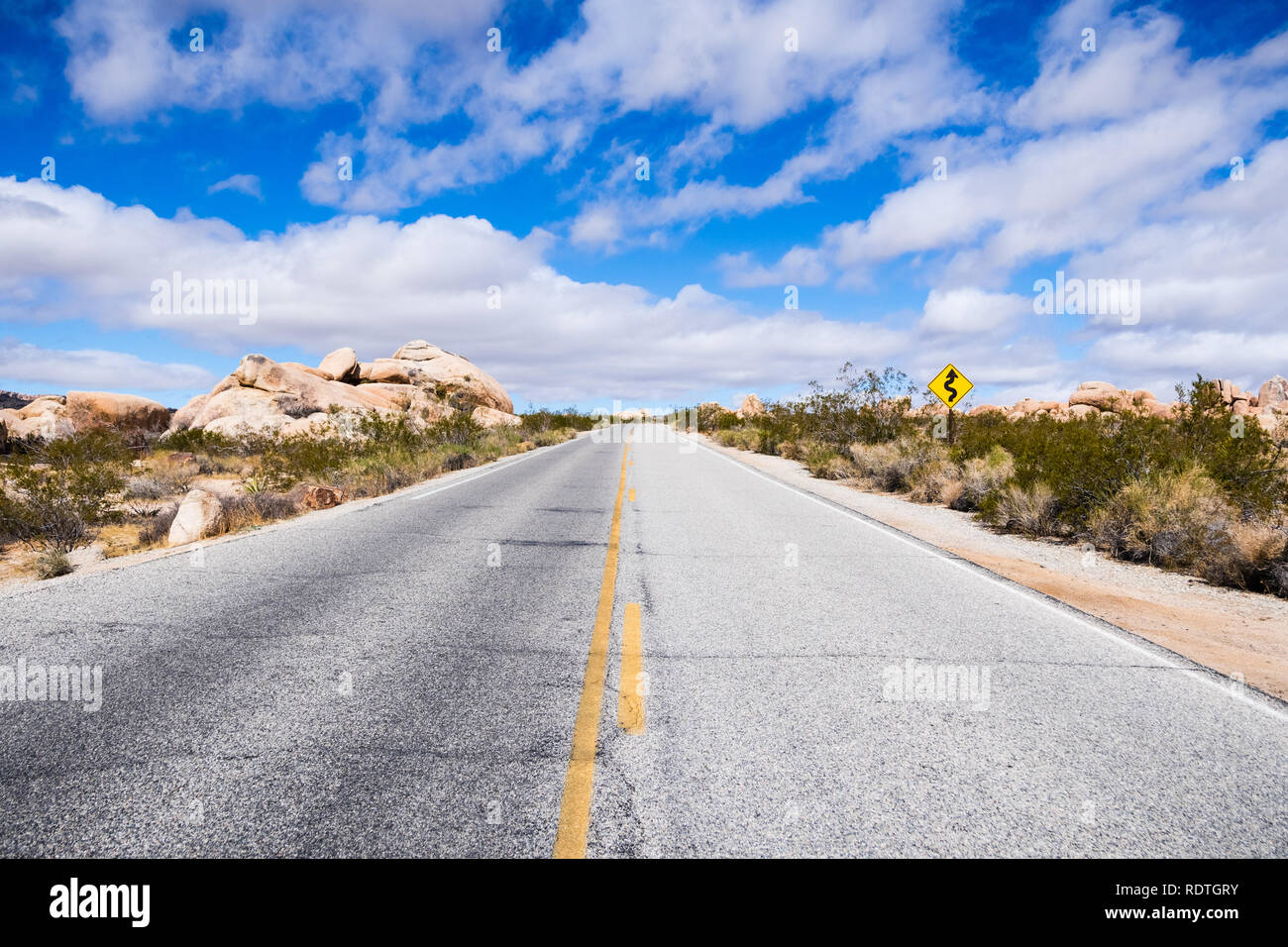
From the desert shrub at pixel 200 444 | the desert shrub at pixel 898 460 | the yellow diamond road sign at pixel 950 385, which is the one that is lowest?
the desert shrub at pixel 898 460

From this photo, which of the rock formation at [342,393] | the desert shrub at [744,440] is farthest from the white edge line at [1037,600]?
the desert shrub at [744,440]

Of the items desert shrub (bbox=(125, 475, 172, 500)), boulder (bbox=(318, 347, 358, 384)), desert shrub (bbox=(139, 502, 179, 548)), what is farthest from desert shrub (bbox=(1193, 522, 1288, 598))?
boulder (bbox=(318, 347, 358, 384))

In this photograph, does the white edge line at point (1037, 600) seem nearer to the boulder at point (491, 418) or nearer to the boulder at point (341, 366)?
the boulder at point (491, 418)

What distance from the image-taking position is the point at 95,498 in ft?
35.0

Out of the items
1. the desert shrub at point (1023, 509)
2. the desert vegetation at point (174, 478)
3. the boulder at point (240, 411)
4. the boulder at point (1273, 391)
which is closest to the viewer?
the desert vegetation at point (174, 478)

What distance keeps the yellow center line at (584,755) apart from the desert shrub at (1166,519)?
749 centimetres

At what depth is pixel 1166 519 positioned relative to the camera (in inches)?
336

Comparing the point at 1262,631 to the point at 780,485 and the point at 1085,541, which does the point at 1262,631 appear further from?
the point at 780,485

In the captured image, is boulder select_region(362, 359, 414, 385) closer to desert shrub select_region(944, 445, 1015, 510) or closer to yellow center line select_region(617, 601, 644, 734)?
desert shrub select_region(944, 445, 1015, 510)

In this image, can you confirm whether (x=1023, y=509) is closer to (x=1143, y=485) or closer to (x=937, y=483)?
(x=1143, y=485)

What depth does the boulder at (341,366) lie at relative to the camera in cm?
4131

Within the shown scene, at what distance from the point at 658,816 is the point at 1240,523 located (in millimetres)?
9122

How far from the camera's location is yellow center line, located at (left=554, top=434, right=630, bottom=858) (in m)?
2.55
